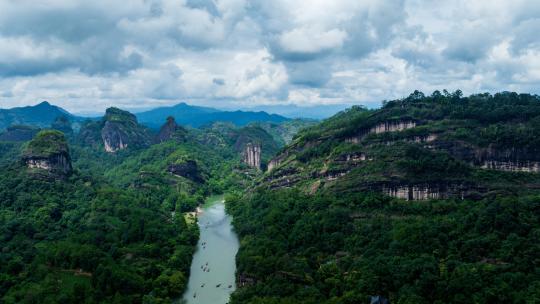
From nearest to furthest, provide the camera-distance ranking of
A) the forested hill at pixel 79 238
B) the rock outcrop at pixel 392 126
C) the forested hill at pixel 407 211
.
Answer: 1. the forested hill at pixel 407 211
2. the forested hill at pixel 79 238
3. the rock outcrop at pixel 392 126

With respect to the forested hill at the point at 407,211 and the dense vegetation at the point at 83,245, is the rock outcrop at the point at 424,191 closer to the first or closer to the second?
the forested hill at the point at 407,211

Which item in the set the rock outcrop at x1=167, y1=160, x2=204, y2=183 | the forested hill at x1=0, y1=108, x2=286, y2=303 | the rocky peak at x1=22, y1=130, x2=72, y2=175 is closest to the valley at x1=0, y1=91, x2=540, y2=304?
the forested hill at x1=0, y1=108, x2=286, y2=303

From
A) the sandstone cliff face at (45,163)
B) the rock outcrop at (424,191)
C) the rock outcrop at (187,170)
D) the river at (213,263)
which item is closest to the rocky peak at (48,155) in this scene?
the sandstone cliff face at (45,163)

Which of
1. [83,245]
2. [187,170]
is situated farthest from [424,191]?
[187,170]

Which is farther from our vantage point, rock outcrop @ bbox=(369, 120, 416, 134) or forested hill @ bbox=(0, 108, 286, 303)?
rock outcrop @ bbox=(369, 120, 416, 134)

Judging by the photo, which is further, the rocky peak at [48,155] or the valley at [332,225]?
the rocky peak at [48,155]

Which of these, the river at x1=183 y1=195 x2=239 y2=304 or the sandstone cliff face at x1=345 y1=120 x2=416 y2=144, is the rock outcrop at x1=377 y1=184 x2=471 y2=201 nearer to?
the sandstone cliff face at x1=345 y1=120 x2=416 y2=144

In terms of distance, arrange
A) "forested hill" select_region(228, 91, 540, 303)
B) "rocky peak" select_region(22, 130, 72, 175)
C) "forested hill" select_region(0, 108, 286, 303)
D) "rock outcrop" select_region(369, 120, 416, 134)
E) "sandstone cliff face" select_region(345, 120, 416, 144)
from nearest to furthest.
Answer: "forested hill" select_region(228, 91, 540, 303) → "forested hill" select_region(0, 108, 286, 303) → "rock outcrop" select_region(369, 120, 416, 134) → "sandstone cliff face" select_region(345, 120, 416, 144) → "rocky peak" select_region(22, 130, 72, 175)
